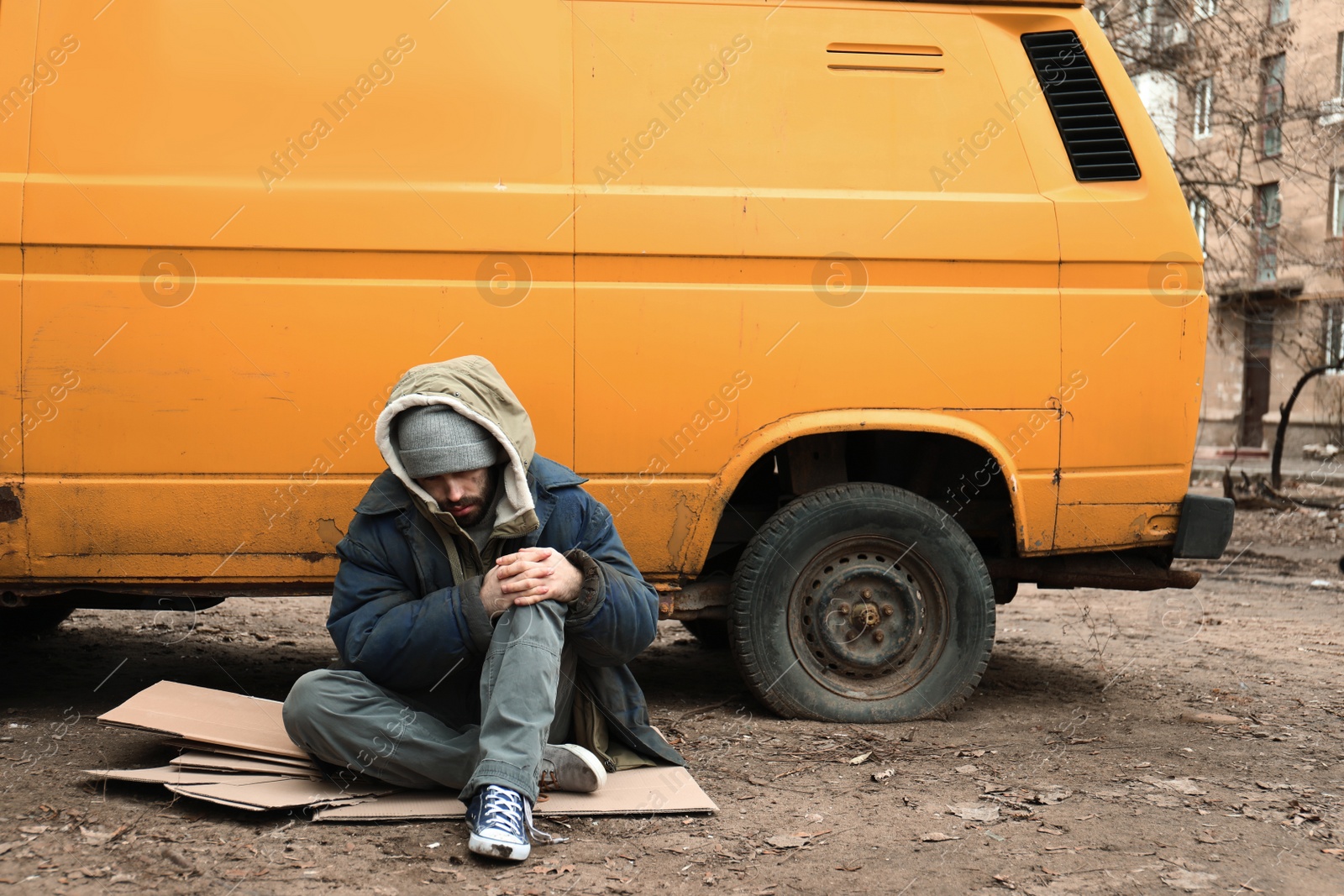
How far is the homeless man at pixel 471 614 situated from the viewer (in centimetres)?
274

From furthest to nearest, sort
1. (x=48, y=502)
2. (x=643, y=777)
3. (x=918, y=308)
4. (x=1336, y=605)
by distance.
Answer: (x=1336, y=605) < (x=918, y=308) < (x=48, y=502) < (x=643, y=777)

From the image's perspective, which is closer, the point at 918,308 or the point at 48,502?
the point at 48,502

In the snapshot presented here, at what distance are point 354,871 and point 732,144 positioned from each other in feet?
8.03

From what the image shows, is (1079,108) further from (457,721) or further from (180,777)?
(180,777)

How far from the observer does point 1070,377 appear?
3.74 metres

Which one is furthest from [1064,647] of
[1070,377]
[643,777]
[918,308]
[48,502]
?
[48,502]

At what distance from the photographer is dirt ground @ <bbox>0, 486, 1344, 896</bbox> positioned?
2537mm

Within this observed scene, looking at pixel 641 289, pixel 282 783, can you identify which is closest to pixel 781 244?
pixel 641 289

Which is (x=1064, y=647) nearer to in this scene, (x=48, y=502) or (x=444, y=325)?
(x=444, y=325)

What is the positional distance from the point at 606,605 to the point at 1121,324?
2.06m

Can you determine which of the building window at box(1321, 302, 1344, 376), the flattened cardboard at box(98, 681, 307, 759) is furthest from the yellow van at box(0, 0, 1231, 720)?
the building window at box(1321, 302, 1344, 376)

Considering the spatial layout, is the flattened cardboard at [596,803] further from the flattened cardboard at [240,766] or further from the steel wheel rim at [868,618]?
the steel wheel rim at [868,618]

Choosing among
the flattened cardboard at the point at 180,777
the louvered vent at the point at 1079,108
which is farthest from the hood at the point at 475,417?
the louvered vent at the point at 1079,108

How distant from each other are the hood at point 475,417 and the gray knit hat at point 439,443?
0.03 meters
